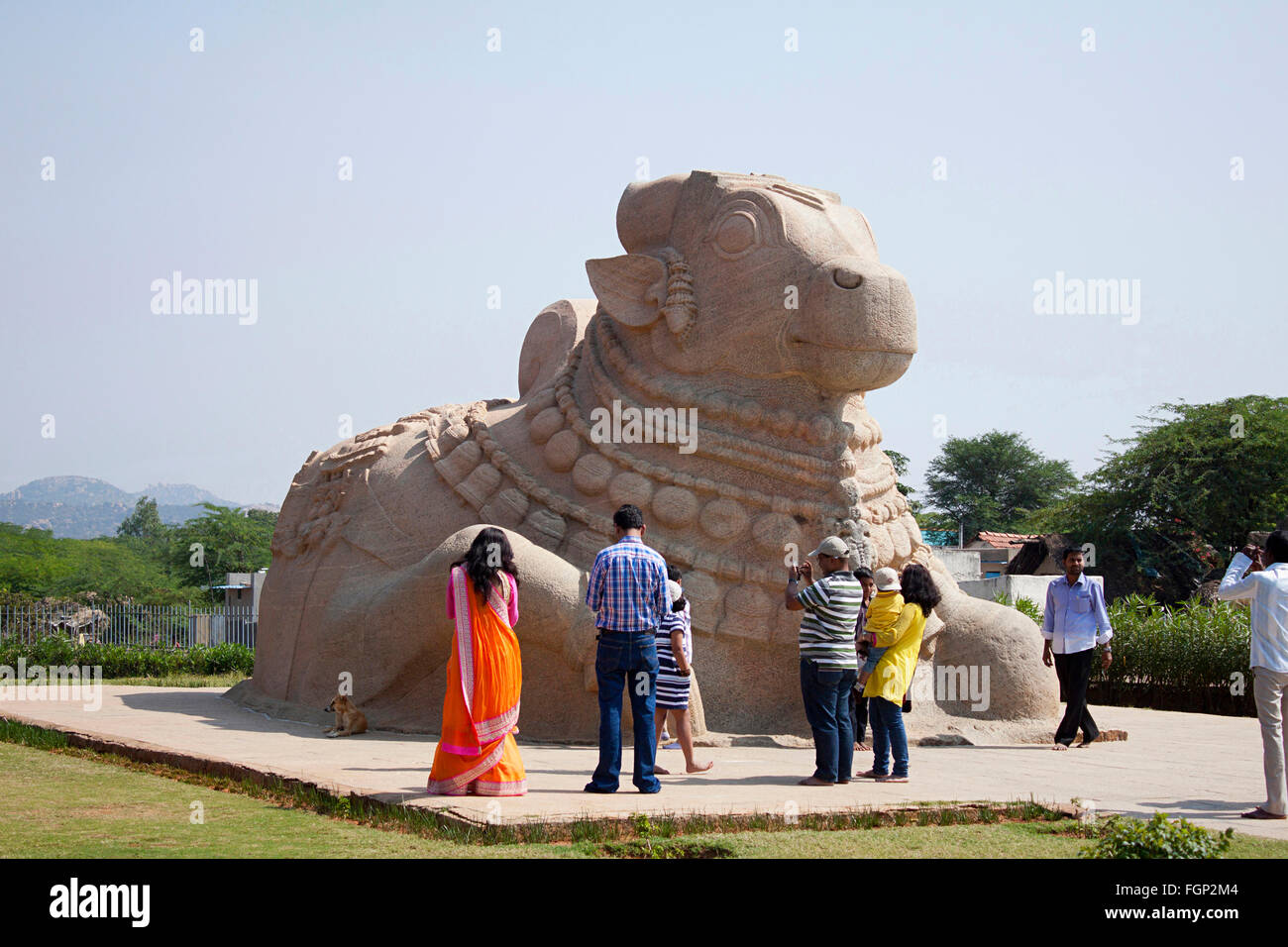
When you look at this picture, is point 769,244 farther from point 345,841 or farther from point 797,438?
point 345,841

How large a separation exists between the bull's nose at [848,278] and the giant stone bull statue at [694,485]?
18 mm

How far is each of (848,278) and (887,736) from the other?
9.89 feet

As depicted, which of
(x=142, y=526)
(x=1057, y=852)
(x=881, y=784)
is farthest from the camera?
(x=142, y=526)

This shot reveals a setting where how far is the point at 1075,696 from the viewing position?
8.77m

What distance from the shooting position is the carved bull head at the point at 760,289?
8.59 meters

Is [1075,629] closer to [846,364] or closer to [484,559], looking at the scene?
[846,364]

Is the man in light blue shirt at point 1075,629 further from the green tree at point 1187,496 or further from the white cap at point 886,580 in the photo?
the green tree at point 1187,496

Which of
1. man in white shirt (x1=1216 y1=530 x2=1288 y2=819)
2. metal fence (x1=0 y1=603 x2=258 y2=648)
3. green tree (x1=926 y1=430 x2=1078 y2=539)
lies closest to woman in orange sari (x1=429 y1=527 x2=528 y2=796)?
man in white shirt (x1=1216 y1=530 x2=1288 y2=819)

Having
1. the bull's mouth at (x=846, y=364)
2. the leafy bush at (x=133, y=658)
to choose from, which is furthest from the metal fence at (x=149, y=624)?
the bull's mouth at (x=846, y=364)

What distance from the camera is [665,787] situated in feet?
21.4

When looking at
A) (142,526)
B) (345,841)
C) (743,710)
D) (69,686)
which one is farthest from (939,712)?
(142,526)

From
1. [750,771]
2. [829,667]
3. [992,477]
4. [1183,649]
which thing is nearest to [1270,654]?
[829,667]

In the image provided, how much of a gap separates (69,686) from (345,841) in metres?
10.0

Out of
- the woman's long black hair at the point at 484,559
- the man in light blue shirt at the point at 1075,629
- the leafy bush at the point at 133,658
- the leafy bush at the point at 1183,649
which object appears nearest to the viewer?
the woman's long black hair at the point at 484,559
